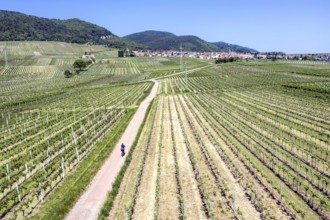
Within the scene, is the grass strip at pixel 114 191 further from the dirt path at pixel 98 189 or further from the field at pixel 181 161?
the dirt path at pixel 98 189

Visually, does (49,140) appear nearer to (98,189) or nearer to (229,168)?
(98,189)

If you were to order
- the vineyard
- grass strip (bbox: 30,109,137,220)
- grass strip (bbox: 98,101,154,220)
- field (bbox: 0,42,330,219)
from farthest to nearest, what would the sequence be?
field (bbox: 0,42,330,219)
the vineyard
grass strip (bbox: 30,109,137,220)
grass strip (bbox: 98,101,154,220)

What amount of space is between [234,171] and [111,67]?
163427 millimetres

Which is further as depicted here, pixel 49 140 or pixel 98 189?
pixel 49 140

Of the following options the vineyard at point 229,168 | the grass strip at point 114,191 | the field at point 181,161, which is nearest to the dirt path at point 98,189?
the grass strip at point 114,191

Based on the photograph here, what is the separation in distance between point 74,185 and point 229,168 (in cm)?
1259

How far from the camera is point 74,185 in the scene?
26.4 meters

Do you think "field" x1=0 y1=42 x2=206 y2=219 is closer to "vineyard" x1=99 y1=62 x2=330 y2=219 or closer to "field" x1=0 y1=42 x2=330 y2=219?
"field" x1=0 y1=42 x2=330 y2=219

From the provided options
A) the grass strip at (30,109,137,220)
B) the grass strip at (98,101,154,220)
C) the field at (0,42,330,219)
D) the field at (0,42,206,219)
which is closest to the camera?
the grass strip at (98,101,154,220)

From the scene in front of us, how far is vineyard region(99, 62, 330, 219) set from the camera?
73.0 ft

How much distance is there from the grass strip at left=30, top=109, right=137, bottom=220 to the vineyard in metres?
2.52

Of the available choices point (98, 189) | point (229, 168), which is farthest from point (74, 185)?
point (229, 168)

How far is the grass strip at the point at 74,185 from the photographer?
2201 cm

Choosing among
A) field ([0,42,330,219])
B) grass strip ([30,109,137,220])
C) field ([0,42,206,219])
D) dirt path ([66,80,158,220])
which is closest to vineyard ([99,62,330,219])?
field ([0,42,330,219])
